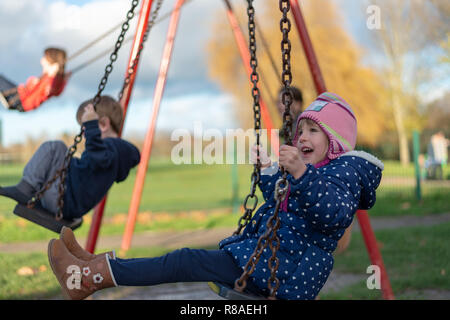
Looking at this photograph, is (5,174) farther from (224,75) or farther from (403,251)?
(224,75)

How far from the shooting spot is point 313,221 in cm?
180

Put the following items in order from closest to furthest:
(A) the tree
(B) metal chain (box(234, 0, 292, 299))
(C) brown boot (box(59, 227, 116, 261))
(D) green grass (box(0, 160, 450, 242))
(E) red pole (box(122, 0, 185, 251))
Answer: (B) metal chain (box(234, 0, 292, 299)) → (C) brown boot (box(59, 227, 116, 261)) → (E) red pole (box(122, 0, 185, 251)) → (D) green grass (box(0, 160, 450, 242)) → (A) the tree

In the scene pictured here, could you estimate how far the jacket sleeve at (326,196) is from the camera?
1.71 meters

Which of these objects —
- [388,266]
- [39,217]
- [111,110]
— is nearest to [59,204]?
[39,217]

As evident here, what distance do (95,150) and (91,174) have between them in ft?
0.78

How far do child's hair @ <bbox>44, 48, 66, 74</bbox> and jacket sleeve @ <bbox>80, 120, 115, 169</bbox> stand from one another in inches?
88.7

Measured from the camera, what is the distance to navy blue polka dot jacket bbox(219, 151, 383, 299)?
173 cm

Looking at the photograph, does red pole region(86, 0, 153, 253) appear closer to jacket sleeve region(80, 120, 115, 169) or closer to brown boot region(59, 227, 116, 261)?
jacket sleeve region(80, 120, 115, 169)

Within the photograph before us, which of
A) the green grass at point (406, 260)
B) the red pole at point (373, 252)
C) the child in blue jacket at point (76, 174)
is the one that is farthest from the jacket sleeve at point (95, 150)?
the green grass at point (406, 260)

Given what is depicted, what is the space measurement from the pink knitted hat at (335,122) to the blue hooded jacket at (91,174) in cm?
137

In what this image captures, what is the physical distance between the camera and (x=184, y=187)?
18812 mm

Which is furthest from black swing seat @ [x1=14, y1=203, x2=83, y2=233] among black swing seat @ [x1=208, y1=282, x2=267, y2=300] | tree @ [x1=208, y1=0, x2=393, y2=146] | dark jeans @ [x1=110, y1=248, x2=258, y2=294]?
tree @ [x1=208, y1=0, x2=393, y2=146]

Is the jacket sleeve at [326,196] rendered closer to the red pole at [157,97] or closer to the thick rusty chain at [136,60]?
the thick rusty chain at [136,60]

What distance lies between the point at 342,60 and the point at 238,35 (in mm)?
15657
